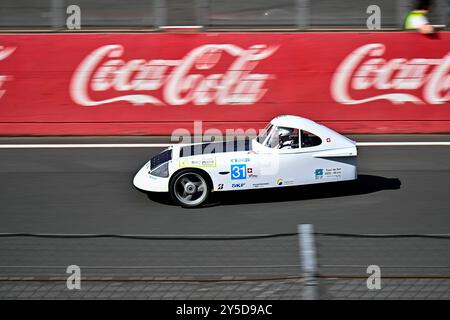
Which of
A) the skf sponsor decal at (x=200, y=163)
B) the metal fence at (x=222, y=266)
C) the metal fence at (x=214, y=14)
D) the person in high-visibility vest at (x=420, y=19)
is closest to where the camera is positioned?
the metal fence at (x=222, y=266)

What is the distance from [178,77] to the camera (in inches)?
528

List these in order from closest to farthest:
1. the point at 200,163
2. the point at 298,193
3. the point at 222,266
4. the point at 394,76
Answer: the point at 222,266 → the point at 200,163 → the point at 298,193 → the point at 394,76

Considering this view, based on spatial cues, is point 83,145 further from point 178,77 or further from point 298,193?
point 298,193

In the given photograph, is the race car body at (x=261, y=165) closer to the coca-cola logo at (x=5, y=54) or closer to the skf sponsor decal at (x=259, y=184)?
the skf sponsor decal at (x=259, y=184)

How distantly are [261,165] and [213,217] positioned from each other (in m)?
1.00

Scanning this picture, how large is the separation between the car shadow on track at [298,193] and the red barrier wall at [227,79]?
2.85 metres

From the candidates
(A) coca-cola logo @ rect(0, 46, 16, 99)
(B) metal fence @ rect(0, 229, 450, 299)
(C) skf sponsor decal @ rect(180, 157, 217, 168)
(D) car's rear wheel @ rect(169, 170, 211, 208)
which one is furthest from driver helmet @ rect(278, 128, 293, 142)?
(A) coca-cola logo @ rect(0, 46, 16, 99)

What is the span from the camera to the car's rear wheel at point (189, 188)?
9.85 m

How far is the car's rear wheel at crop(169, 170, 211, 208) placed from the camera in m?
9.85

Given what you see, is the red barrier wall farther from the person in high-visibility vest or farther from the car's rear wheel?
the car's rear wheel

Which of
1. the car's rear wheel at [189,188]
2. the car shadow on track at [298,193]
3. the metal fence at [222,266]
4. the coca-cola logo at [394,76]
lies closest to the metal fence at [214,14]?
the coca-cola logo at [394,76]

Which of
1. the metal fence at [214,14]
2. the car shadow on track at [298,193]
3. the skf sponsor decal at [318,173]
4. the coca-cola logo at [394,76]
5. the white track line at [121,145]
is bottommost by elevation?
the car shadow on track at [298,193]

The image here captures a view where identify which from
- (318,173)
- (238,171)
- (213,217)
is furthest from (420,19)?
(213,217)

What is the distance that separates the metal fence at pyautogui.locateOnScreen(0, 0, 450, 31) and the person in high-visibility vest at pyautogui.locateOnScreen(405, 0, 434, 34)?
0.45 feet
